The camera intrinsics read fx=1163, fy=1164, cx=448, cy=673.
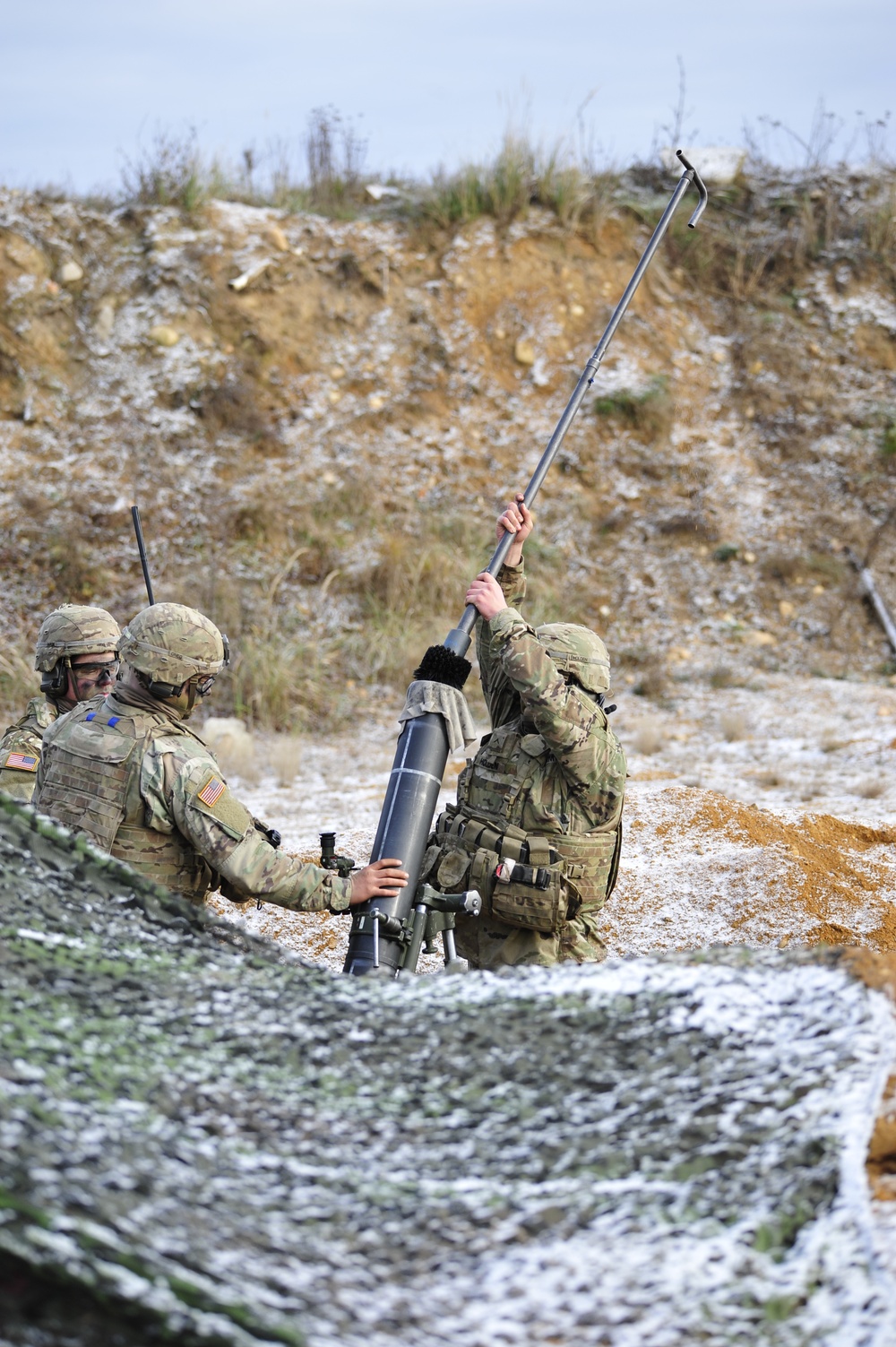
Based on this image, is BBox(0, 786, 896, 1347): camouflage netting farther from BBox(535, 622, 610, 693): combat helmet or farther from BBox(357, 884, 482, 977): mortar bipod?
BBox(535, 622, 610, 693): combat helmet

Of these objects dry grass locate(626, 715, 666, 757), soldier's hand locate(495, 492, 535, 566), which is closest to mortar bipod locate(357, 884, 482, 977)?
soldier's hand locate(495, 492, 535, 566)

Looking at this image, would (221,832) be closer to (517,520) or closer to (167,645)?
(167,645)

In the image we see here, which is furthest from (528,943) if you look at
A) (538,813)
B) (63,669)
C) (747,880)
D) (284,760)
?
(284,760)

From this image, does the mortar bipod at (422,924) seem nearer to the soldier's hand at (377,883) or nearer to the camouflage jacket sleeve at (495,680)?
the soldier's hand at (377,883)

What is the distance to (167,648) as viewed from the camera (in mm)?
3508

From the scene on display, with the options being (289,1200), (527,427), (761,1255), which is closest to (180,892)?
(289,1200)

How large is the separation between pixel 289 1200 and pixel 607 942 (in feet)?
12.7

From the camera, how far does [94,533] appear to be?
11.2 m

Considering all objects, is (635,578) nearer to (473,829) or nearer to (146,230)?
(146,230)

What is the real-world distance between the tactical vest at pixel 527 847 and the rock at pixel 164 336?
9843 millimetres

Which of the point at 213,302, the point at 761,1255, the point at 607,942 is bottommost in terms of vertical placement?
the point at 607,942

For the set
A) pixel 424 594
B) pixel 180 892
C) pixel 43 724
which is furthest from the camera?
pixel 424 594

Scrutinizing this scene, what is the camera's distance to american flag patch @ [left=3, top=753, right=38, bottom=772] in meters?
4.49

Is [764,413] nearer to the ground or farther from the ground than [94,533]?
farther from the ground
